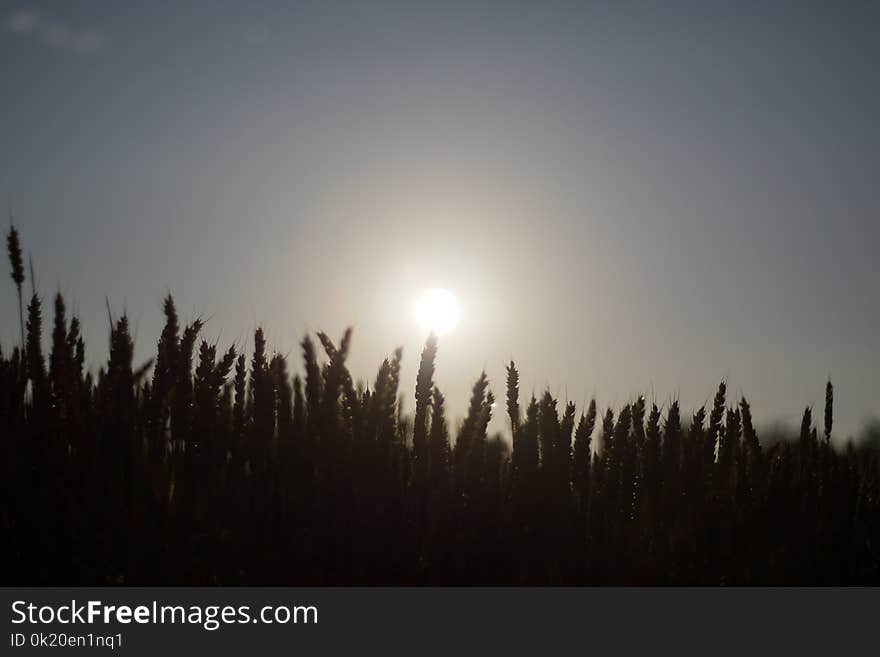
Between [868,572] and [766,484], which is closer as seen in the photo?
[868,572]

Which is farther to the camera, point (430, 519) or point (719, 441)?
point (719, 441)

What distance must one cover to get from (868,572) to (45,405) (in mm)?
3733

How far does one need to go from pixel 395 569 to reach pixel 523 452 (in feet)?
3.08

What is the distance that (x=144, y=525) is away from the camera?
2.86 metres

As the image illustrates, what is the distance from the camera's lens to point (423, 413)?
3.24 metres
